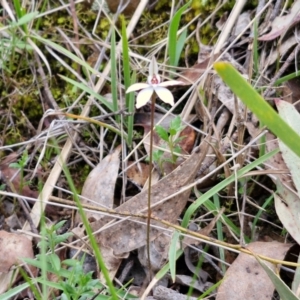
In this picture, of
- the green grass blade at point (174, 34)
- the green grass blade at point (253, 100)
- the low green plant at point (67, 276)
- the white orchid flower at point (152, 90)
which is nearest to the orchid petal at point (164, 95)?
the white orchid flower at point (152, 90)

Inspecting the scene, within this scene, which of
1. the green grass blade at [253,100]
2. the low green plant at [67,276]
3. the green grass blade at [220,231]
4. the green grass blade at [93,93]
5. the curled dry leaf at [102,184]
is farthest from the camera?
the green grass blade at [93,93]

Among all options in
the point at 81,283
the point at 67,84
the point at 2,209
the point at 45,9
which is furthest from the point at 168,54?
the point at 81,283

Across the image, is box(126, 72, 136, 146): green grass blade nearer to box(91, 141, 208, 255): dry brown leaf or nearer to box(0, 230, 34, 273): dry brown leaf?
box(91, 141, 208, 255): dry brown leaf

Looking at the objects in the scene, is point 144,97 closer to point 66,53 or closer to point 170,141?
point 170,141

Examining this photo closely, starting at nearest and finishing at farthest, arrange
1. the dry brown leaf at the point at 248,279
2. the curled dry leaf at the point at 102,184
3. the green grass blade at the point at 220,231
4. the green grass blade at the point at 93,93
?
the dry brown leaf at the point at 248,279 → the green grass blade at the point at 220,231 → the curled dry leaf at the point at 102,184 → the green grass blade at the point at 93,93

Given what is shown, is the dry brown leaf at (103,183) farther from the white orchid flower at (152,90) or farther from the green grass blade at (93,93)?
the white orchid flower at (152,90)

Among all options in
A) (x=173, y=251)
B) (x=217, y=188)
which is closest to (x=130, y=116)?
(x=217, y=188)

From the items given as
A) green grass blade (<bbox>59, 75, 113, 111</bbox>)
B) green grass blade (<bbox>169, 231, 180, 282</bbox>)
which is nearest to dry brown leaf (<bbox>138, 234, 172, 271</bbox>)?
green grass blade (<bbox>169, 231, 180, 282</bbox>)
